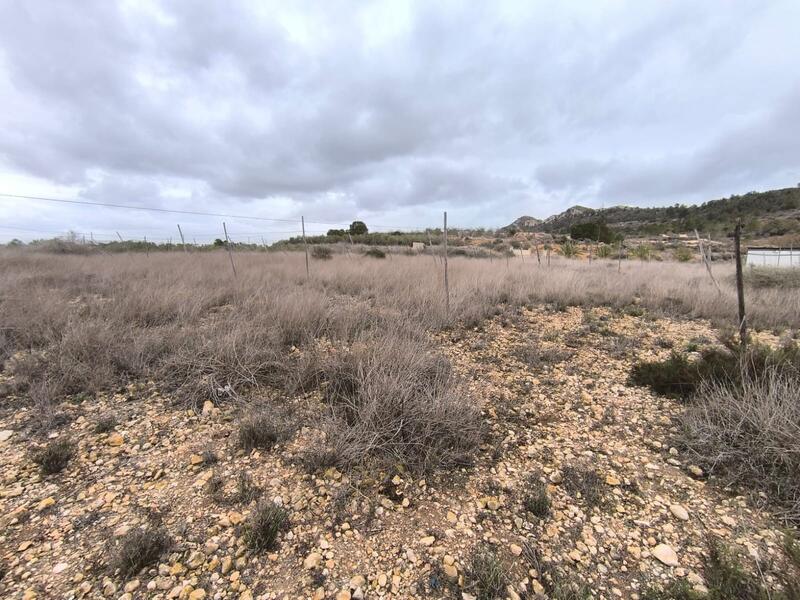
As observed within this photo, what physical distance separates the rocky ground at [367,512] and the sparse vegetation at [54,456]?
0.19 ft

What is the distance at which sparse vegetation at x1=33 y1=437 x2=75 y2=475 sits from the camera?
261cm

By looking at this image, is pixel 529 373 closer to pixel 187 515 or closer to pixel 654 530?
pixel 654 530

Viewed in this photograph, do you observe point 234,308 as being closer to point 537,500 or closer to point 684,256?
point 537,500

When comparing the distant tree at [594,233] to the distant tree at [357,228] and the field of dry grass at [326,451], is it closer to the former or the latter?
the distant tree at [357,228]

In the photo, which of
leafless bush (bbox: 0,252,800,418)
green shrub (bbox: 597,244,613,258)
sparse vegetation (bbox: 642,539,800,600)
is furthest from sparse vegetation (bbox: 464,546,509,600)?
green shrub (bbox: 597,244,613,258)

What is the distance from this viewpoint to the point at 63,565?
75.2 inches

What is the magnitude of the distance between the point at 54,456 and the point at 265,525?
6.61ft

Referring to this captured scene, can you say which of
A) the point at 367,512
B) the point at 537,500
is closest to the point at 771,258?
the point at 537,500

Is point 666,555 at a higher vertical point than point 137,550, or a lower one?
lower

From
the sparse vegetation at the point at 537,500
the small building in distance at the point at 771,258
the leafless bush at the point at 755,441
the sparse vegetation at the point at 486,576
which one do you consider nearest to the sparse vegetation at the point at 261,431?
the sparse vegetation at the point at 486,576

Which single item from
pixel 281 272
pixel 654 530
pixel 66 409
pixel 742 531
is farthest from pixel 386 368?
pixel 281 272

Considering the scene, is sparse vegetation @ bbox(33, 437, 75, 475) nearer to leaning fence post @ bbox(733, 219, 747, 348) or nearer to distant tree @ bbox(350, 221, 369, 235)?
leaning fence post @ bbox(733, 219, 747, 348)

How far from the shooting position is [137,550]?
1.92 m

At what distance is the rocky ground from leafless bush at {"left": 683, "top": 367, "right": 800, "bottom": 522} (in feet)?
0.64
